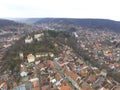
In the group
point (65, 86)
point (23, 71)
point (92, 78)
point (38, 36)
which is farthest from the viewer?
point (38, 36)

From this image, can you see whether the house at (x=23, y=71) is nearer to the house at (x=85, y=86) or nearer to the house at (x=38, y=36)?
the house at (x=85, y=86)

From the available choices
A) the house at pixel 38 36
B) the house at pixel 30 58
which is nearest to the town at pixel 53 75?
the house at pixel 30 58

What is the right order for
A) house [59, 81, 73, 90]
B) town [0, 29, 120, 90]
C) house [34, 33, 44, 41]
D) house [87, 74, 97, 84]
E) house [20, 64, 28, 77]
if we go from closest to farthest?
1. house [59, 81, 73, 90]
2. town [0, 29, 120, 90]
3. house [87, 74, 97, 84]
4. house [20, 64, 28, 77]
5. house [34, 33, 44, 41]

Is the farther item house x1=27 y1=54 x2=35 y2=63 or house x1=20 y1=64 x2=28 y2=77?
house x1=27 y1=54 x2=35 y2=63

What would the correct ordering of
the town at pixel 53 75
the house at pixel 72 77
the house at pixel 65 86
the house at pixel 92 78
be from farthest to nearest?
the house at pixel 92 78 < the house at pixel 72 77 < the town at pixel 53 75 < the house at pixel 65 86

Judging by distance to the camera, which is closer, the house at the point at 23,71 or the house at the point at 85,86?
the house at the point at 85,86

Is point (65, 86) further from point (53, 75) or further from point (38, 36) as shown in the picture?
point (38, 36)

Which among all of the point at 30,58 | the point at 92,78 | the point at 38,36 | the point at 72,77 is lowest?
the point at 92,78

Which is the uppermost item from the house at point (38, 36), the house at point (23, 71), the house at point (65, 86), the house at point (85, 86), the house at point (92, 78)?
the house at point (38, 36)

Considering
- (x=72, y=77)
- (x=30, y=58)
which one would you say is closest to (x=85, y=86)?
(x=72, y=77)

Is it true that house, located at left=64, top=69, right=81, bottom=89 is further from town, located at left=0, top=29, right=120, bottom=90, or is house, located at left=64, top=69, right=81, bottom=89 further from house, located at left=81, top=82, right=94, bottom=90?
house, located at left=81, top=82, right=94, bottom=90

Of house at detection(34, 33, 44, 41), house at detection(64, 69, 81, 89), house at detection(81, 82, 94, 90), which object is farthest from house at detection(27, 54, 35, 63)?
house at detection(34, 33, 44, 41)

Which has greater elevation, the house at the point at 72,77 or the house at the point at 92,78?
the house at the point at 72,77
